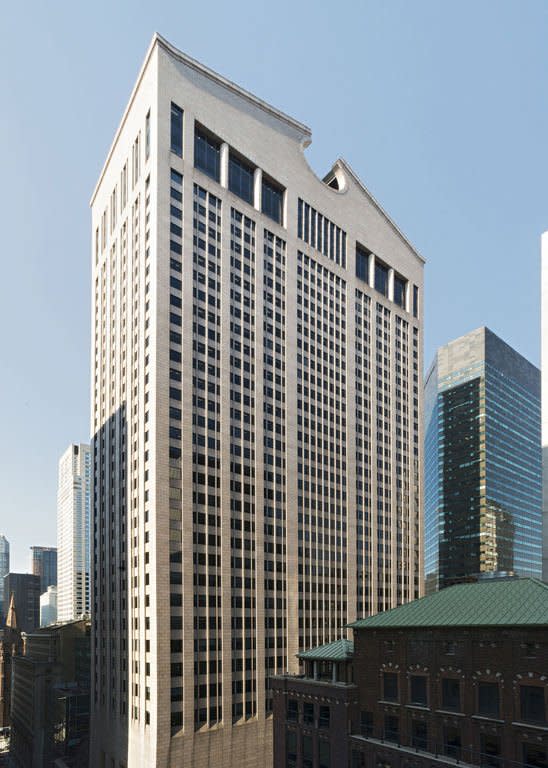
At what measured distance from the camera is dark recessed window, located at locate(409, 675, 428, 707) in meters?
55.0

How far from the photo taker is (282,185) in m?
119

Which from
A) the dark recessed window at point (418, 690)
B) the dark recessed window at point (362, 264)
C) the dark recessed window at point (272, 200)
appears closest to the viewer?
the dark recessed window at point (418, 690)

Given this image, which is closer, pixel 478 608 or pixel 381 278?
pixel 478 608

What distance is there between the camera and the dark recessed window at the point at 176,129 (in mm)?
100812

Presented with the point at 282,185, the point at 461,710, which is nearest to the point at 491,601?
the point at 461,710

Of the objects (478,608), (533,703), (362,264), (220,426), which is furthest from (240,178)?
(533,703)

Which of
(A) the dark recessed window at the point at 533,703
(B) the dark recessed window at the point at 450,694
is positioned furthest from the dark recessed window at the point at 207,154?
(A) the dark recessed window at the point at 533,703

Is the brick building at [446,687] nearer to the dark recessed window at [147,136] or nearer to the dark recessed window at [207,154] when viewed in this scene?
the dark recessed window at [147,136]

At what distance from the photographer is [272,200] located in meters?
119

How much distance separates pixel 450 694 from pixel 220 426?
5566cm

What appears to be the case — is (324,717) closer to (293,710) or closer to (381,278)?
(293,710)

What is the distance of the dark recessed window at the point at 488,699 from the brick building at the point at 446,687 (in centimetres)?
7

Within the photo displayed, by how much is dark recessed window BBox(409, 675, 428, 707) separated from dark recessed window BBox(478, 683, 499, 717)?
534 centimetres

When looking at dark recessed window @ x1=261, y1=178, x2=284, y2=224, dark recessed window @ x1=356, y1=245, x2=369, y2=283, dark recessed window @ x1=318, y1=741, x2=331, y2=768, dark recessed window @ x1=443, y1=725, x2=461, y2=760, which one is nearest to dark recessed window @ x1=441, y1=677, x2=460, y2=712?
dark recessed window @ x1=443, y1=725, x2=461, y2=760
